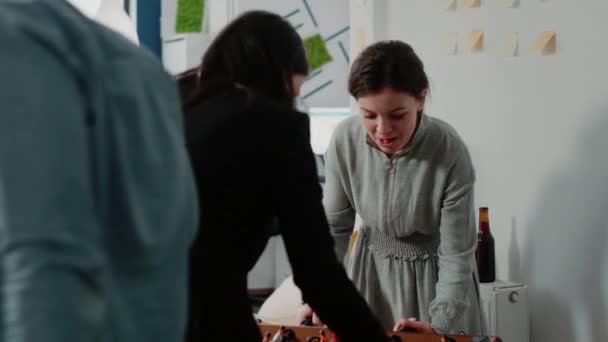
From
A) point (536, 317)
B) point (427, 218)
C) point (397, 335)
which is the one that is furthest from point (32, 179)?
point (536, 317)

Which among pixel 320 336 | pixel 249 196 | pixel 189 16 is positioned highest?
pixel 189 16

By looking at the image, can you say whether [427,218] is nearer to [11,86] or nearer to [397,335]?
[397,335]

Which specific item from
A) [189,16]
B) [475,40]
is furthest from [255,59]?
[189,16]

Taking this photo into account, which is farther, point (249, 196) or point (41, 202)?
point (249, 196)

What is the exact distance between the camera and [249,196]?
1.09 metres

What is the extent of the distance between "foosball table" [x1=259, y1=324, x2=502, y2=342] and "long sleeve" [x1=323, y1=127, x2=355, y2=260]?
358 mm

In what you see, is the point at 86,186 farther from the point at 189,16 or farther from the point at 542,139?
the point at 189,16

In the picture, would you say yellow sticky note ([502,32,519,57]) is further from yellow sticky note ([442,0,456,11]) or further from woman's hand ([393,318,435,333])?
woman's hand ([393,318,435,333])

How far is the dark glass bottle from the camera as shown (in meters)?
2.47

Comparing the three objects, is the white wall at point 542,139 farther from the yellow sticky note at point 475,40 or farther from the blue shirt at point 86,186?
the blue shirt at point 86,186

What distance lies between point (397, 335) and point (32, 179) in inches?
41.8

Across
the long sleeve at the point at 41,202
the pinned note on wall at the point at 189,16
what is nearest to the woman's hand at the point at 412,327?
the long sleeve at the point at 41,202

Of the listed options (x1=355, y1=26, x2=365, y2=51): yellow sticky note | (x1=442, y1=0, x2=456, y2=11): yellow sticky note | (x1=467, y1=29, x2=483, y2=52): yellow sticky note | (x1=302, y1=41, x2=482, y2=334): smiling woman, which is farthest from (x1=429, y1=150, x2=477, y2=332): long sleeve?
(x1=355, y1=26, x2=365, y2=51): yellow sticky note

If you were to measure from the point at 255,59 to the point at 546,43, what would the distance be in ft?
4.54
